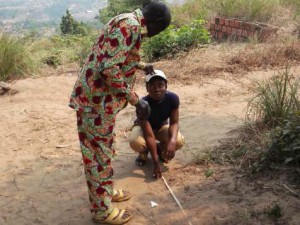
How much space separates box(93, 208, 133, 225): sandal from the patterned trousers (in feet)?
0.30

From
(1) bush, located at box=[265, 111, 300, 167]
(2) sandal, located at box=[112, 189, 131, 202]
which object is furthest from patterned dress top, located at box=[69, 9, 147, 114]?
(1) bush, located at box=[265, 111, 300, 167]

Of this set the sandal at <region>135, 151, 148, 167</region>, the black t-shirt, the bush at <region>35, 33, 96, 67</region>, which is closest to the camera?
the black t-shirt

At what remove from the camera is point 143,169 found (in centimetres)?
346

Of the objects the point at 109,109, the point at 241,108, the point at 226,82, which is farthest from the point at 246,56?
the point at 109,109

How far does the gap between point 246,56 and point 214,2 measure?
3814 millimetres

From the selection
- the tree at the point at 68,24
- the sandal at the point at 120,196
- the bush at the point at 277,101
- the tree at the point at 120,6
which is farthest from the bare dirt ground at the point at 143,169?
the tree at the point at 68,24

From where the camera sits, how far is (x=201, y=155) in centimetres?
341

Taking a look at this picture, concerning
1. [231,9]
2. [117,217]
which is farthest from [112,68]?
[231,9]

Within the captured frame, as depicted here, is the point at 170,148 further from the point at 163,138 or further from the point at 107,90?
the point at 107,90

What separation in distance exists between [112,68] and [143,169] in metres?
1.60

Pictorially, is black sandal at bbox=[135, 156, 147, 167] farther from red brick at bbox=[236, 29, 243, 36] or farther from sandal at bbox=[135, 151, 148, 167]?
red brick at bbox=[236, 29, 243, 36]

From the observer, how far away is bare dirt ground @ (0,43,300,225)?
260 centimetres

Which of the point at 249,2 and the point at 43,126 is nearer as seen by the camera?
the point at 43,126

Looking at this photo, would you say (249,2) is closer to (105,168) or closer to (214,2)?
(214,2)
